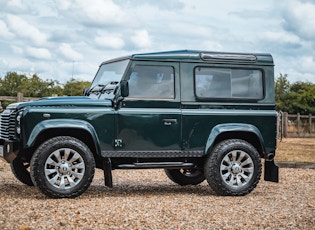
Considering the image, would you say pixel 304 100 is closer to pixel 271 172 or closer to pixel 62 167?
pixel 271 172

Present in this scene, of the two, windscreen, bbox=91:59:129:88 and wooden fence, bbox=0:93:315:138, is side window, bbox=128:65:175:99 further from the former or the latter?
wooden fence, bbox=0:93:315:138

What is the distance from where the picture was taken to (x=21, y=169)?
35.4 feet

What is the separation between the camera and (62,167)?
9.37 metres

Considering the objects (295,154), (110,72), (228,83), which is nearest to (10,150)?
(110,72)

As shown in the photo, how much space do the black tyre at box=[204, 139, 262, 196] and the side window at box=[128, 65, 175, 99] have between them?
118 cm

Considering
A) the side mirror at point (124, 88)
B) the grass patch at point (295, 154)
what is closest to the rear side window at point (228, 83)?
the side mirror at point (124, 88)

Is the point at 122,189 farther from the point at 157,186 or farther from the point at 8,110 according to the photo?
the point at 8,110

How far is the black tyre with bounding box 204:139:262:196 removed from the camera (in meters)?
10.2

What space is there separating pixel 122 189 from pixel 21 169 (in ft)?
5.65

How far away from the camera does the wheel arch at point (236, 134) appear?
10234 mm

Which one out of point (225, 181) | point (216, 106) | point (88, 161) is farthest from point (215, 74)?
point (88, 161)

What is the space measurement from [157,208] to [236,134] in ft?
8.43

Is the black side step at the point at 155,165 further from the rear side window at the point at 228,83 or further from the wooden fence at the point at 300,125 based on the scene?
the wooden fence at the point at 300,125

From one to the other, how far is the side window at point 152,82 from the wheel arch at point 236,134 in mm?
901
